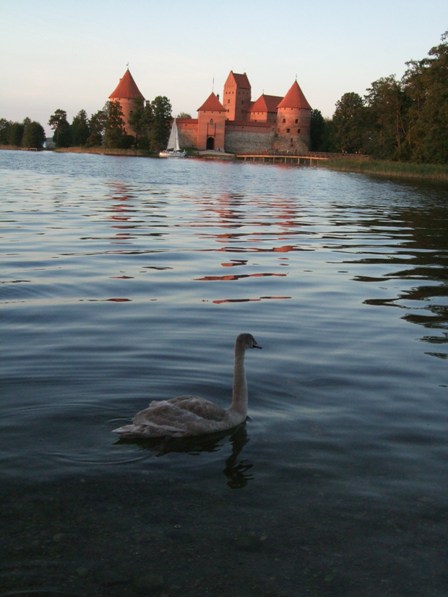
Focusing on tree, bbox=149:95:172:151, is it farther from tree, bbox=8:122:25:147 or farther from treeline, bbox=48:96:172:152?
tree, bbox=8:122:25:147

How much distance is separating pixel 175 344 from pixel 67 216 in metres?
15.0

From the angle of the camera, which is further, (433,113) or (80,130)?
(80,130)

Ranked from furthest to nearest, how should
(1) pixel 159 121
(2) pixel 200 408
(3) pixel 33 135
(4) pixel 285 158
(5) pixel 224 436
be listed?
(3) pixel 33 135, (1) pixel 159 121, (4) pixel 285 158, (5) pixel 224 436, (2) pixel 200 408

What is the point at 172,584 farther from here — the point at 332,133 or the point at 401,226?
the point at 332,133

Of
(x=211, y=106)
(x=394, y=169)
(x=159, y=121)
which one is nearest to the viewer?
(x=394, y=169)

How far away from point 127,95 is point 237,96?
76.8 ft

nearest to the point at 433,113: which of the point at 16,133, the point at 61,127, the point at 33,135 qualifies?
the point at 61,127

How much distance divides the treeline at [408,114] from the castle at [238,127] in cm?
2021

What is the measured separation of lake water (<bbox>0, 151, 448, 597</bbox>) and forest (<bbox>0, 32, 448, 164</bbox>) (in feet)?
202

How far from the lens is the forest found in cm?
7175

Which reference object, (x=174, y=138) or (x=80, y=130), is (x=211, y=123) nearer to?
(x=174, y=138)

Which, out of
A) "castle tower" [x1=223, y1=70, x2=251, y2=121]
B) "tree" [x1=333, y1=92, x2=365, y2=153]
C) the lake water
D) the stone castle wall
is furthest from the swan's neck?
"castle tower" [x1=223, y1=70, x2=251, y2=121]

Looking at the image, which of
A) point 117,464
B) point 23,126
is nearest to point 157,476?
point 117,464

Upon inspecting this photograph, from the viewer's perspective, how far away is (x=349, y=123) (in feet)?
381
